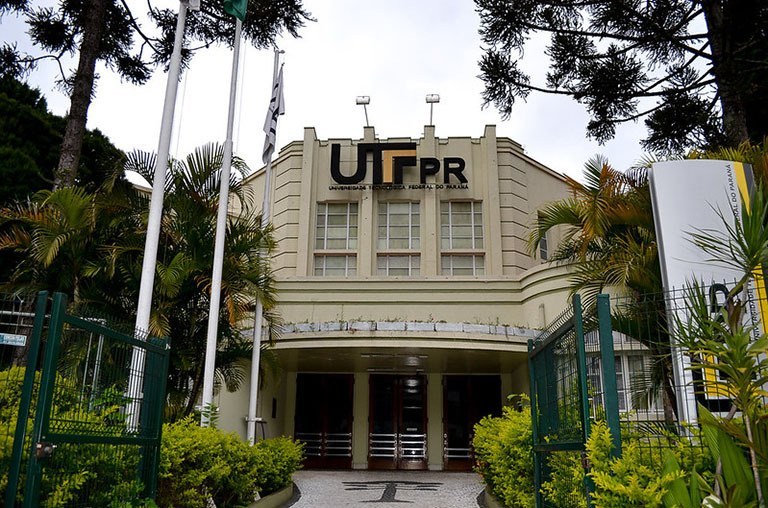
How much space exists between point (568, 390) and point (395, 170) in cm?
1486

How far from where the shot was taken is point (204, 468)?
743 cm

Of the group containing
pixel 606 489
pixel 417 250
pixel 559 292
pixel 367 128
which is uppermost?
pixel 367 128

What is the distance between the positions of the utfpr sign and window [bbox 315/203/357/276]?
0.88 m

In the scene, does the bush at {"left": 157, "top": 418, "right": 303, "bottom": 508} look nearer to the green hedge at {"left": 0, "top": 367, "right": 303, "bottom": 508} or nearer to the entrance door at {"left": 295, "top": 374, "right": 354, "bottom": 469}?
the green hedge at {"left": 0, "top": 367, "right": 303, "bottom": 508}

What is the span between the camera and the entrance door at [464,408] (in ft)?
54.7

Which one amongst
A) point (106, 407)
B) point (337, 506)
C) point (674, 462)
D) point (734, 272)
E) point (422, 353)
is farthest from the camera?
point (422, 353)

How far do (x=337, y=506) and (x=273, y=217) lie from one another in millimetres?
11590

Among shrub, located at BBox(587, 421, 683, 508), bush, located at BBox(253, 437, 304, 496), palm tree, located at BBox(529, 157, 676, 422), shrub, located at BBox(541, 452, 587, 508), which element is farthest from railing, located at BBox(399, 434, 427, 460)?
shrub, located at BBox(587, 421, 683, 508)

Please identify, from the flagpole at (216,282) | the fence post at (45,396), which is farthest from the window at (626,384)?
the flagpole at (216,282)

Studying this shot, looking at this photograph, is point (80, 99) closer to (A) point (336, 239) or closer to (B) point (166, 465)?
(B) point (166, 465)

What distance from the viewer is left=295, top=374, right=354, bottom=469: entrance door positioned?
1678 centimetres

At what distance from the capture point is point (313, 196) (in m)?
19.5

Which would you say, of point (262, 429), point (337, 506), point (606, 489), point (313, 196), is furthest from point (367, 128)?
point (606, 489)

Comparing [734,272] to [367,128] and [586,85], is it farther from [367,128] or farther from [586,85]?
[367,128]
